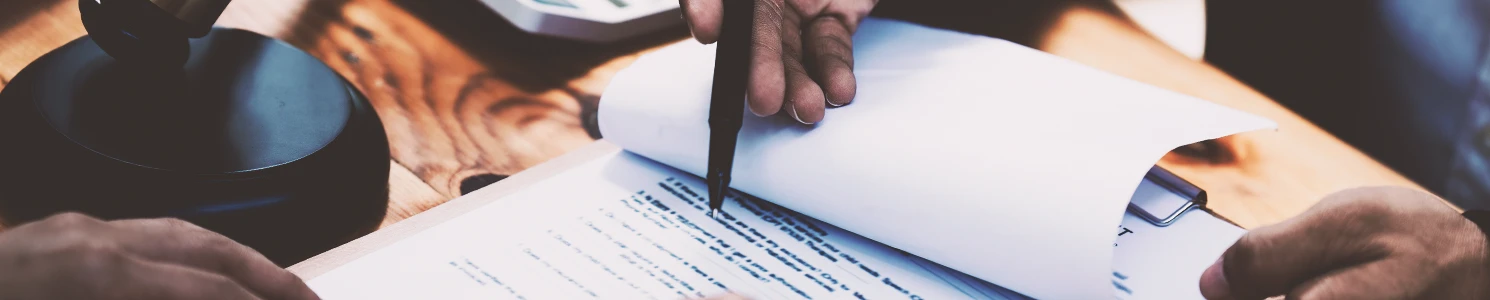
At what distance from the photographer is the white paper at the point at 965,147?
40cm

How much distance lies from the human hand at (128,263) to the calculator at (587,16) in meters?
0.29

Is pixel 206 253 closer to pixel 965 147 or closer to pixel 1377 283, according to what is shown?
pixel 965 147

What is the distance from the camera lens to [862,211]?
44 centimetres

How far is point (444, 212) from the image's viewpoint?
17.7 inches

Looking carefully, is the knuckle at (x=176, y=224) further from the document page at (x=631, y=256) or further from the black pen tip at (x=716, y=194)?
the black pen tip at (x=716, y=194)

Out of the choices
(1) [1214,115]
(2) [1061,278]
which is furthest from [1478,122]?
(2) [1061,278]

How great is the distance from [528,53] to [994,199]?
343mm

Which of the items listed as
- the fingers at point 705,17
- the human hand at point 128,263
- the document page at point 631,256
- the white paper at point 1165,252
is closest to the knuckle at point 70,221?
the human hand at point 128,263

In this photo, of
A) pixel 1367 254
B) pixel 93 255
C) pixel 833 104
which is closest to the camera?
pixel 93 255

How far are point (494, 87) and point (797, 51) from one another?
19 cm

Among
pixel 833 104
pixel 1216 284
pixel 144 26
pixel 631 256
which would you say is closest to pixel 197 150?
pixel 144 26

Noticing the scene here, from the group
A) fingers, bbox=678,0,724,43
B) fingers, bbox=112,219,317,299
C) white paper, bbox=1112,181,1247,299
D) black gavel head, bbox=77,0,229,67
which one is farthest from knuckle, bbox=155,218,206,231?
white paper, bbox=1112,181,1247,299

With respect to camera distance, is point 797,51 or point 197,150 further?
point 797,51

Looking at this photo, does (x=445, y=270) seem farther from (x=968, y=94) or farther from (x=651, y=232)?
(x=968, y=94)
